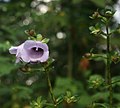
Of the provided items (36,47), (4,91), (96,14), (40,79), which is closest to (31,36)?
(36,47)

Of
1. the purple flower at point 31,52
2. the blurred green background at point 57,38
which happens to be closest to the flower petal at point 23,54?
the purple flower at point 31,52

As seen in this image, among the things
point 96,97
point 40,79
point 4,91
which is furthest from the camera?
point 40,79

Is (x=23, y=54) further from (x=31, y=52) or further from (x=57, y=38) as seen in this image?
(x=57, y=38)

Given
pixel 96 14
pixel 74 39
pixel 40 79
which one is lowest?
pixel 40 79

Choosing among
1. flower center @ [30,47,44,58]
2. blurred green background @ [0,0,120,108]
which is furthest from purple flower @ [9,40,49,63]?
blurred green background @ [0,0,120,108]

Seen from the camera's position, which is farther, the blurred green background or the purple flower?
the blurred green background

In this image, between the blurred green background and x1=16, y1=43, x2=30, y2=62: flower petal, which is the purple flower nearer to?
x1=16, y1=43, x2=30, y2=62: flower petal

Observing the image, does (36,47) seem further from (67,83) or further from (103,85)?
(67,83)
